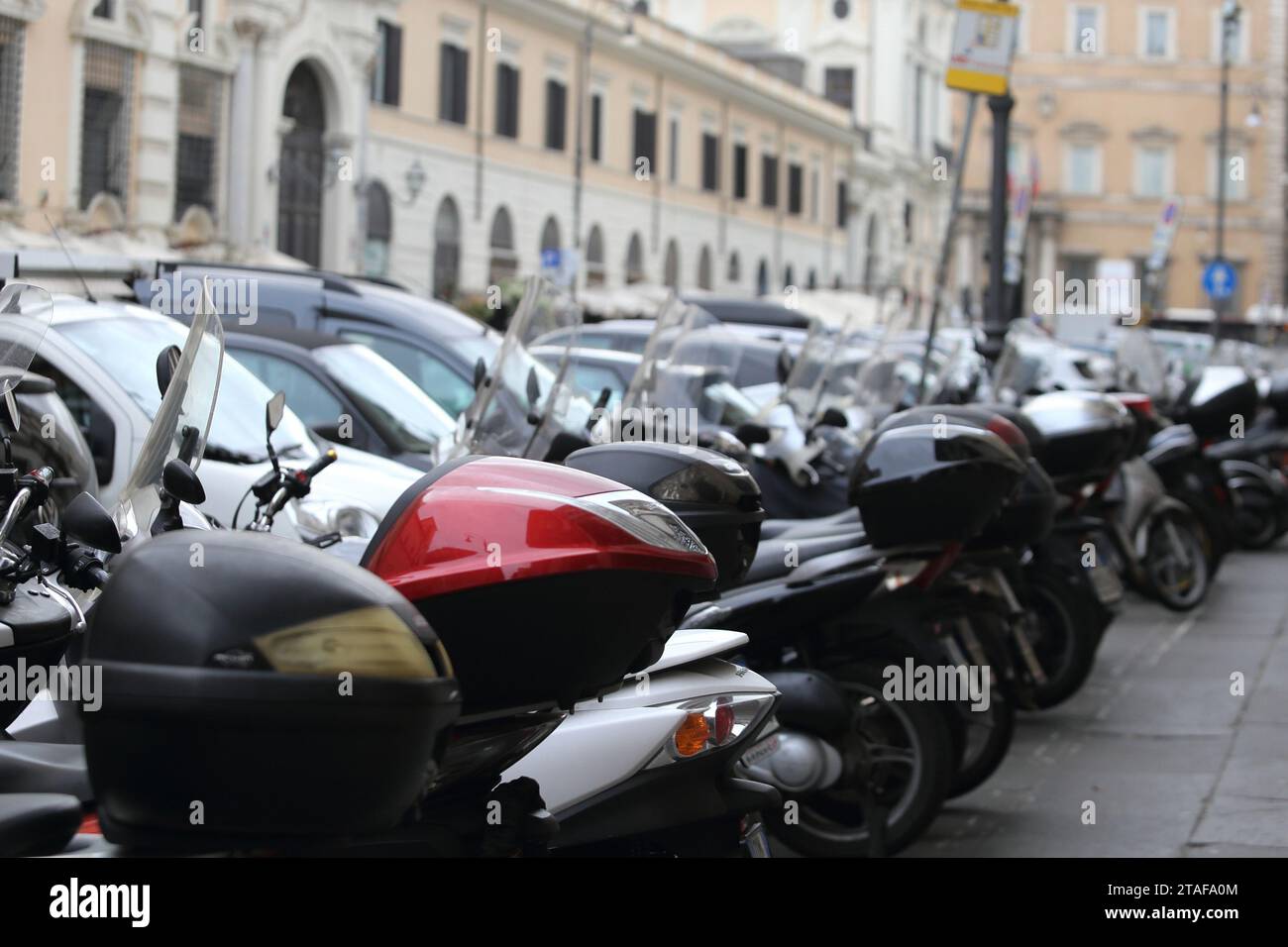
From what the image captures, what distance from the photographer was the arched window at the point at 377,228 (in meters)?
32.5

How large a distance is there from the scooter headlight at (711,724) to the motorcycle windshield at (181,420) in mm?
1001

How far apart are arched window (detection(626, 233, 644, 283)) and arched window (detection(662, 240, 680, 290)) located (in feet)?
5.95

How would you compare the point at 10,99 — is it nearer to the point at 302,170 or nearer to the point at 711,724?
the point at 302,170

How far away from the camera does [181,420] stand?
144 inches

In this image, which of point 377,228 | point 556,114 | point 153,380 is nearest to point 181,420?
point 153,380

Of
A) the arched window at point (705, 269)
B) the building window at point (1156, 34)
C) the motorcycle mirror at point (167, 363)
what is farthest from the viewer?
the building window at point (1156, 34)

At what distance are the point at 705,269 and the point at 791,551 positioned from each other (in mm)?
44579

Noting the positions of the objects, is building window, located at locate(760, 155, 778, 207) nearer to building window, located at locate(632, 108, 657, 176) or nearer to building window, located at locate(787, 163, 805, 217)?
building window, located at locate(787, 163, 805, 217)

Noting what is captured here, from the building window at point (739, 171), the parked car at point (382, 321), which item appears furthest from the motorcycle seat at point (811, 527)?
the building window at point (739, 171)

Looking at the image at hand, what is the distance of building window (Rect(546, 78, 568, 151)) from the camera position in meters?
40.4

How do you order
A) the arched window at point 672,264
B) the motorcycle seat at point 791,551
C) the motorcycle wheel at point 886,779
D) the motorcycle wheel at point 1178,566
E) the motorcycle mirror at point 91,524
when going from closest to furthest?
1. the motorcycle mirror at point 91,524
2. the motorcycle wheel at point 886,779
3. the motorcycle seat at point 791,551
4. the motorcycle wheel at point 1178,566
5. the arched window at point 672,264

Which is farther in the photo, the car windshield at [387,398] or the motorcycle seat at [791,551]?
the car windshield at [387,398]

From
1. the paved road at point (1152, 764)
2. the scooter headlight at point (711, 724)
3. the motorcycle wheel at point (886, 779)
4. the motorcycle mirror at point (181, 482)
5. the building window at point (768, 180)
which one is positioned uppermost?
the building window at point (768, 180)

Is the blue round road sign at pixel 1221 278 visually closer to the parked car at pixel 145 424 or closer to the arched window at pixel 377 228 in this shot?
the arched window at pixel 377 228
